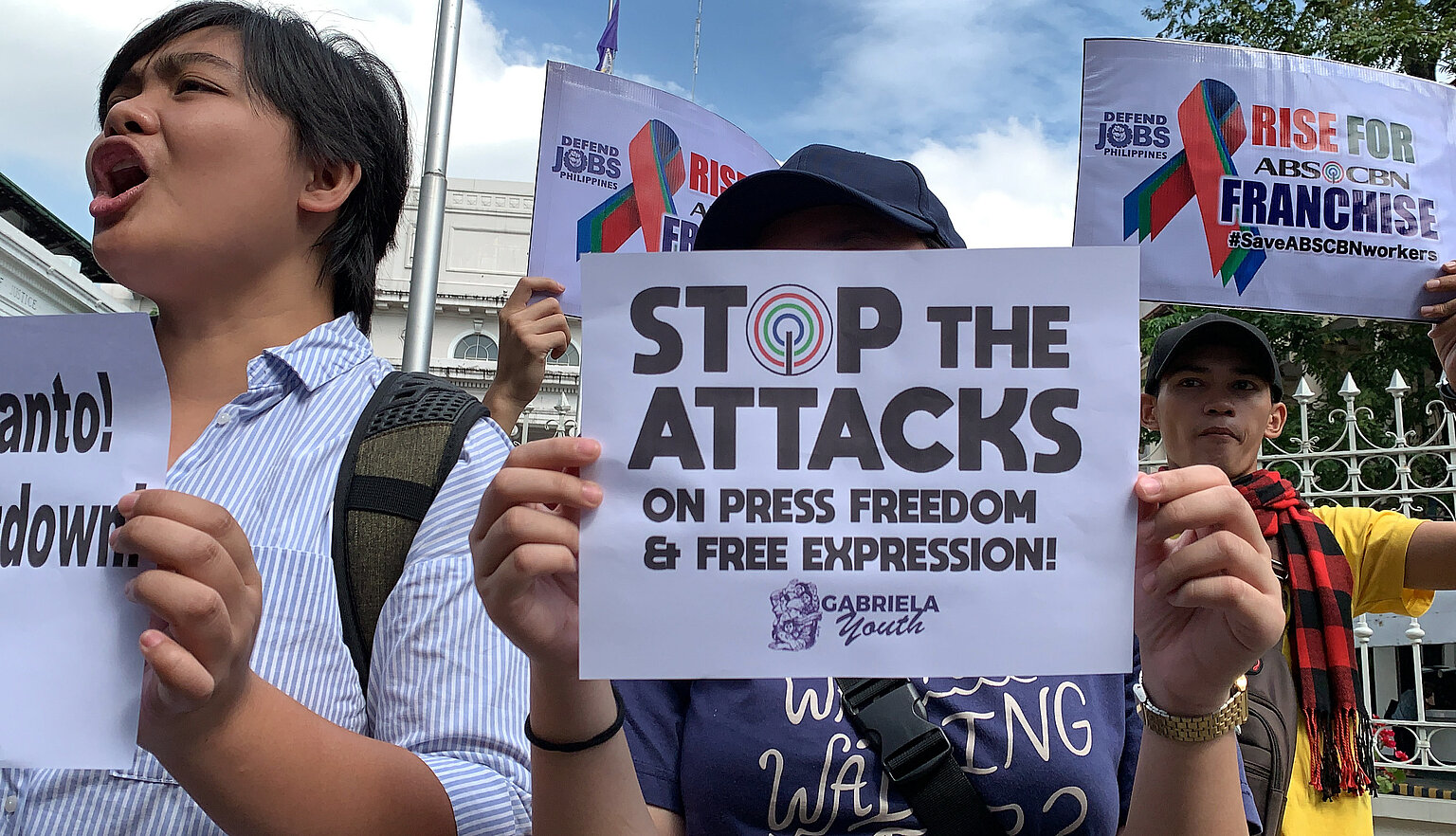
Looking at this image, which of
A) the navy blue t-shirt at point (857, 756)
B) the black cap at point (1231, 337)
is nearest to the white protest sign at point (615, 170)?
the black cap at point (1231, 337)

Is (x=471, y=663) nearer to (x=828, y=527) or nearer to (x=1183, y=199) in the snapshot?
(x=828, y=527)

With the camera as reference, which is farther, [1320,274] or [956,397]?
[1320,274]

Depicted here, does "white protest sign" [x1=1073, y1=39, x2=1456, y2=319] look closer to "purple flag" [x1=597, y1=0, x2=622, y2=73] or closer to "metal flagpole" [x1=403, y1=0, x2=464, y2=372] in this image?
"metal flagpole" [x1=403, y1=0, x2=464, y2=372]

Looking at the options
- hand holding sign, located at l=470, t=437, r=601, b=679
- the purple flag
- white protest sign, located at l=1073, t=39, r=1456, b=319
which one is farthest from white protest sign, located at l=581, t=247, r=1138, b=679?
the purple flag

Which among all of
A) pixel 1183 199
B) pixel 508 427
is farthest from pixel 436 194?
pixel 1183 199

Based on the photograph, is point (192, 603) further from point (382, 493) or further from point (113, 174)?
point (113, 174)

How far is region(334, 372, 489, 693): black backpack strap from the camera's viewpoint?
1383 millimetres

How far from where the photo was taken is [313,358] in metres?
1.60

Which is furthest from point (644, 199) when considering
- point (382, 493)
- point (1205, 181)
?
point (382, 493)

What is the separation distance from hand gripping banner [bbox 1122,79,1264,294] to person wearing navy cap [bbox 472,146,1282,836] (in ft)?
5.87

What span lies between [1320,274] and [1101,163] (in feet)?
2.37

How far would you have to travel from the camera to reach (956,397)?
1295mm

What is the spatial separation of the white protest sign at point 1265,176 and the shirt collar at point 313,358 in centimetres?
235

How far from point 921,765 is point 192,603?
0.94 metres
